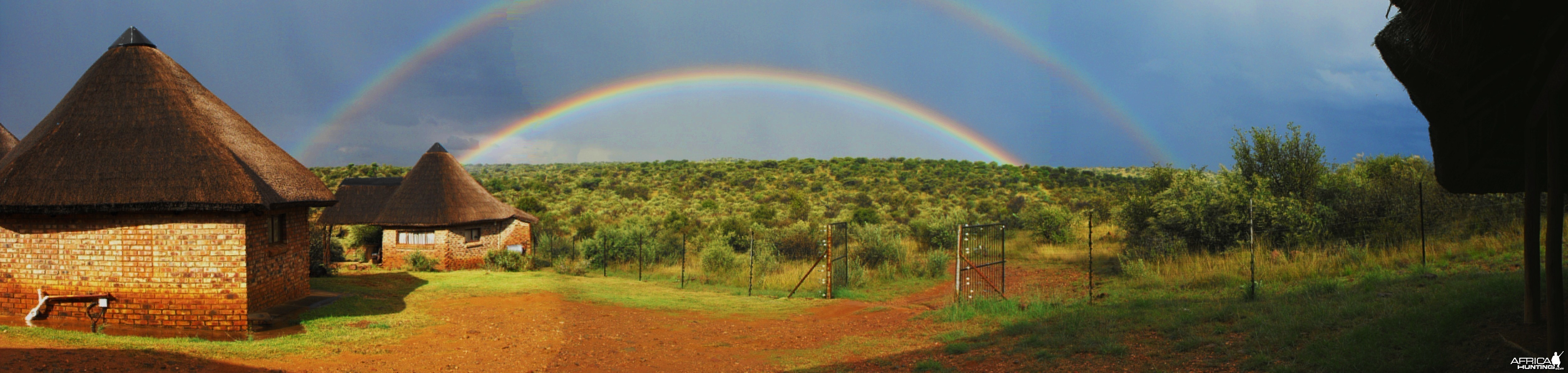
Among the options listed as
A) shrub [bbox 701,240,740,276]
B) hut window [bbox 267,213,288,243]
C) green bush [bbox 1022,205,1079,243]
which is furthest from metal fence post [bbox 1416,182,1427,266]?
hut window [bbox 267,213,288,243]

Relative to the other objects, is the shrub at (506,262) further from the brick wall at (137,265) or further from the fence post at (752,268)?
the brick wall at (137,265)

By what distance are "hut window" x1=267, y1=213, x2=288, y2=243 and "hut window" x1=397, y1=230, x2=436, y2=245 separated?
10.6 metres

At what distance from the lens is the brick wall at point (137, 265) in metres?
10.5

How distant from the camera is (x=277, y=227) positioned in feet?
41.8

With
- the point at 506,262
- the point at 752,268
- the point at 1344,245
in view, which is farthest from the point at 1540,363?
the point at 506,262

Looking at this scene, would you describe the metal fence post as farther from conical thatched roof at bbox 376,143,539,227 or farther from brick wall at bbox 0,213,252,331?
conical thatched roof at bbox 376,143,539,227

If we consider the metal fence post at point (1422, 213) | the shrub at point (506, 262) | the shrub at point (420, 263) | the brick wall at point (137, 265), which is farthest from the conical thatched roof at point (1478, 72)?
the shrub at point (420, 263)

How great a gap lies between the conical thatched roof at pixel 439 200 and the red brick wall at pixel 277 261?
888 cm

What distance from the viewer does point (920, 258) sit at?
899 inches

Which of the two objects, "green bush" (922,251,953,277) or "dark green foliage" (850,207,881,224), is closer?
"green bush" (922,251,953,277)

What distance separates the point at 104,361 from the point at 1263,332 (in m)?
12.1

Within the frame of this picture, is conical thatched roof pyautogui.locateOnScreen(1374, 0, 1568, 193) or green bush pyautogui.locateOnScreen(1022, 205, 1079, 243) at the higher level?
conical thatched roof pyautogui.locateOnScreen(1374, 0, 1568, 193)

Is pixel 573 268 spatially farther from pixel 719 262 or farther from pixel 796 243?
pixel 796 243

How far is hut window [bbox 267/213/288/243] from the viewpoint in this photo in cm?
1226
